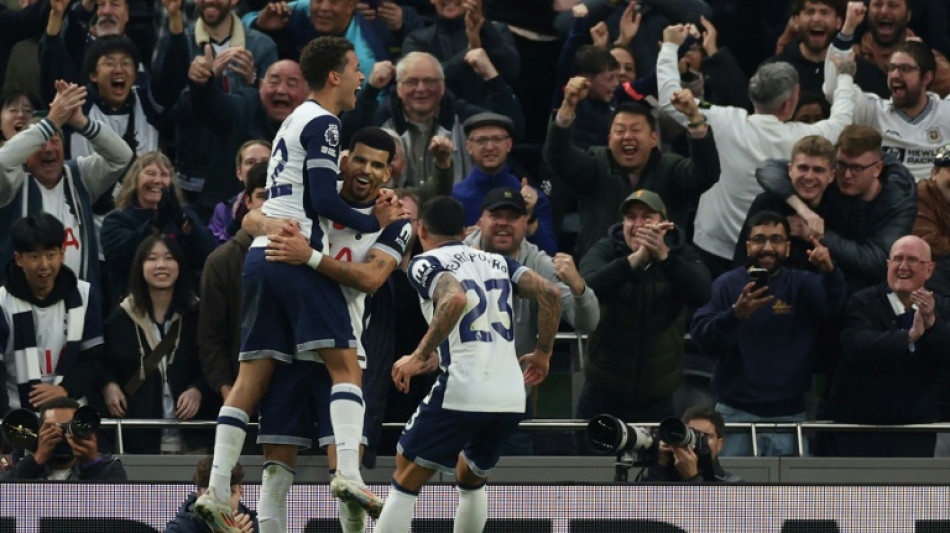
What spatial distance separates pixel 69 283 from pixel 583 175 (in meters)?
3.65

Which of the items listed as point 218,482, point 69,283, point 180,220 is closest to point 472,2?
point 180,220

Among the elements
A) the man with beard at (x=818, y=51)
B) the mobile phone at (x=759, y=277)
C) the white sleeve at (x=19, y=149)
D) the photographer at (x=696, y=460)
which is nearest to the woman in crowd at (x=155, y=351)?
the white sleeve at (x=19, y=149)

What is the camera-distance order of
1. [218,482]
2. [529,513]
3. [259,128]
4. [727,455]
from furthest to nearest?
[259,128] → [727,455] → [529,513] → [218,482]

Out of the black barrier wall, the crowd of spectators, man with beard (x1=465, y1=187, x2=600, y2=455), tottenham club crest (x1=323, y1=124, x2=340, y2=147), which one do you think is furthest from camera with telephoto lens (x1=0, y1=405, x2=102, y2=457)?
man with beard (x1=465, y1=187, x2=600, y2=455)

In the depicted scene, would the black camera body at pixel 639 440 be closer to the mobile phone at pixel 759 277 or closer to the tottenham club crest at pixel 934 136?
the mobile phone at pixel 759 277

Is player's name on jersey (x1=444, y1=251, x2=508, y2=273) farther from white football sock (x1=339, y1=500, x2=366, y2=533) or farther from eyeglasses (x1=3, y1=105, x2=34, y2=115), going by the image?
eyeglasses (x1=3, y1=105, x2=34, y2=115)

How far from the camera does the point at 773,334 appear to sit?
12.6 m

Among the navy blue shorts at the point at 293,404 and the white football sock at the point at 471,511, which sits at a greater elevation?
the navy blue shorts at the point at 293,404

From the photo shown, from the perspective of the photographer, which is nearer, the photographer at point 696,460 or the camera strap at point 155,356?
the photographer at point 696,460

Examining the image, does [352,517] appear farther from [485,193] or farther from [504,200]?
[485,193]

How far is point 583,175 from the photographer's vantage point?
13500 mm

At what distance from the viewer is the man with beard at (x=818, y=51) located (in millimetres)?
14922

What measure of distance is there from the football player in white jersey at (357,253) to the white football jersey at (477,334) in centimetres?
29

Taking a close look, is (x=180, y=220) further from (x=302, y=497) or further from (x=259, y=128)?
(x=302, y=497)
